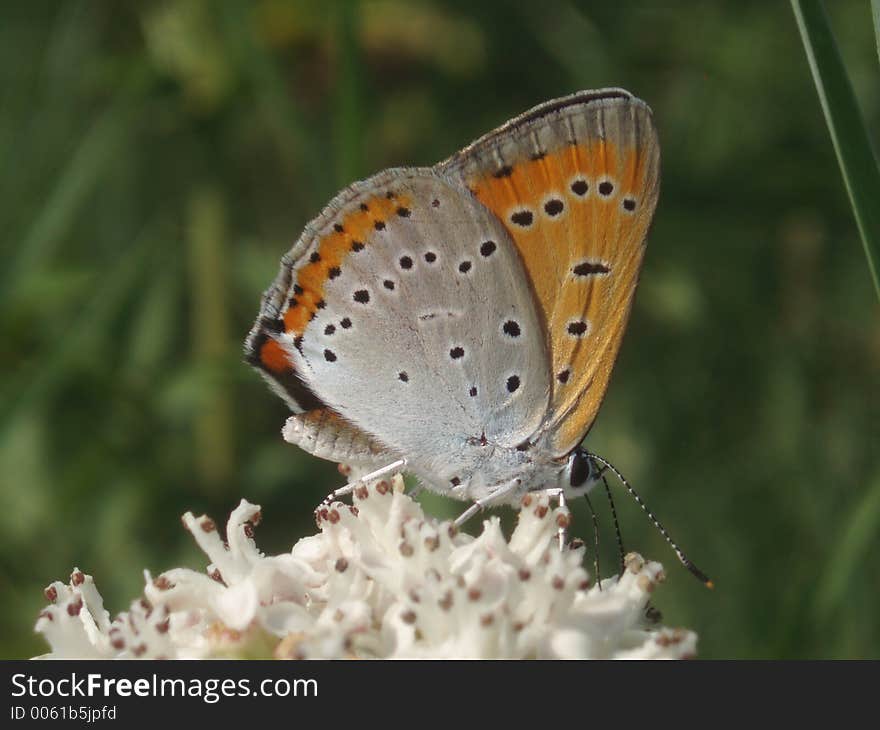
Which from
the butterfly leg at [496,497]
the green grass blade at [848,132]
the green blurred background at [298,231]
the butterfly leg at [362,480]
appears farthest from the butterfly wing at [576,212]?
the green blurred background at [298,231]

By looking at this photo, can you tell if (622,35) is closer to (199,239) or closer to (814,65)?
(199,239)

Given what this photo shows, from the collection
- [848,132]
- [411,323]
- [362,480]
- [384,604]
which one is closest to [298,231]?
[411,323]

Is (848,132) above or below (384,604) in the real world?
above

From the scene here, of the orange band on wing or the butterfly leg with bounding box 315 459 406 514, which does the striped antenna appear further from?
the orange band on wing

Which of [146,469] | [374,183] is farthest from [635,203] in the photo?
[146,469]

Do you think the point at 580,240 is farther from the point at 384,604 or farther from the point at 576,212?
the point at 384,604

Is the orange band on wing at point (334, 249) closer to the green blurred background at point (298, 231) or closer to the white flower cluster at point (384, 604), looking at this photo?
the white flower cluster at point (384, 604)
